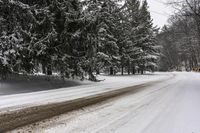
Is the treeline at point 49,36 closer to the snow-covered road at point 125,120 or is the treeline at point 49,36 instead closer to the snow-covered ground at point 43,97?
the snow-covered ground at point 43,97

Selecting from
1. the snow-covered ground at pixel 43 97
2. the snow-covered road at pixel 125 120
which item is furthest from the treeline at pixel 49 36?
the snow-covered road at pixel 125 120

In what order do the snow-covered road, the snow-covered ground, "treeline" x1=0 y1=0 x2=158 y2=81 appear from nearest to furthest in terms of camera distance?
the snow-covered road
the snow-covered ground
"treeline" x1=0 y1=0 x2=158 y2=81

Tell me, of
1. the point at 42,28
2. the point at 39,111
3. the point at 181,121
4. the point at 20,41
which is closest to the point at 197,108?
the point at 181,121

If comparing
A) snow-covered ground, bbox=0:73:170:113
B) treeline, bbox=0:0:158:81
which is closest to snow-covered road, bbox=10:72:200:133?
snow-covered ground, bbox=0:73:170:113

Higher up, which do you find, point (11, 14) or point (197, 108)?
point (11, 14)

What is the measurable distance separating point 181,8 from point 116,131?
1914 cm

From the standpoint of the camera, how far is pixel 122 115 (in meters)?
6.91

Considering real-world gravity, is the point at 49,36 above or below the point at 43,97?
above

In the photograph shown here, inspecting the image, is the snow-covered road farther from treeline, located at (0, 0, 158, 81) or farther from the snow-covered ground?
treeline, located at (0, 0, 158, 81)

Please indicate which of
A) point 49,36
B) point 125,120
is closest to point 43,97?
point 49,36

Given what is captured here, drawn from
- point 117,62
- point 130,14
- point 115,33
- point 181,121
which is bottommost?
point 181,121

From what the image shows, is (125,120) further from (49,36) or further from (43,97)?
(49,36)

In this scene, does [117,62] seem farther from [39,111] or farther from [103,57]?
[39,111]

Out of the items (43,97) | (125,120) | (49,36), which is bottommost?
(125,120)
